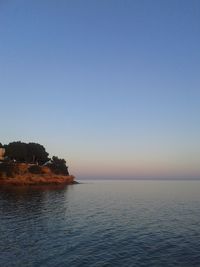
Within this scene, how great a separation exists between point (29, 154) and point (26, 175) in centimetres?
2153

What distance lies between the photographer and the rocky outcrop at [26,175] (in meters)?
162

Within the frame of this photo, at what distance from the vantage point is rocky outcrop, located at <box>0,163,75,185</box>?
162 meters

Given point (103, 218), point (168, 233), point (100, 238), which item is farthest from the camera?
point (103, 218)

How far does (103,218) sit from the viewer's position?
62781 mm

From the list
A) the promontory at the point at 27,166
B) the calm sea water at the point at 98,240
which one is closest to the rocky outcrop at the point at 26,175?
the promontory at the point at 27,166

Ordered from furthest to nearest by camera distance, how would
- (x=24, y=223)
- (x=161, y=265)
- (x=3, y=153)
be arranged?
(x=3, y=153)
(x=24, y=223)
(x=161, y=265)

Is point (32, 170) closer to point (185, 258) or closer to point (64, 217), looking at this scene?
point (64, 217)

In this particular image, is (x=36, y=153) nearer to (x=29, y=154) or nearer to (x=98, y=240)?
(x=29, y=154)

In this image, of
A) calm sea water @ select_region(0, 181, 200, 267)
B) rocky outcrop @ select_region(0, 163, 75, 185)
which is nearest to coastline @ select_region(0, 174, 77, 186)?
rocky outcrop @ select_region(0, 163, 75, 185)

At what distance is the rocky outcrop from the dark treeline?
829 cm

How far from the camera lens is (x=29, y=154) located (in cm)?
18838

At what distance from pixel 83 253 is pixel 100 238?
25.8 feet

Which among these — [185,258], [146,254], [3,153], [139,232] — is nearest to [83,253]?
[146,254]

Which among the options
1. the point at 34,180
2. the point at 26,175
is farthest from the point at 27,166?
the point at 34,180
